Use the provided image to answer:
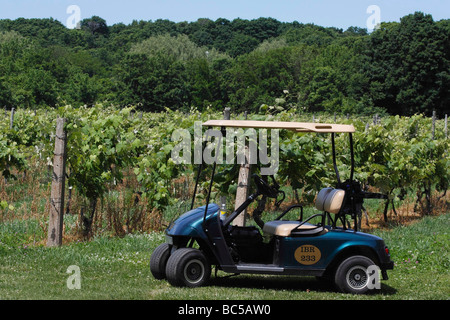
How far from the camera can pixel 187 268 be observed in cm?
661

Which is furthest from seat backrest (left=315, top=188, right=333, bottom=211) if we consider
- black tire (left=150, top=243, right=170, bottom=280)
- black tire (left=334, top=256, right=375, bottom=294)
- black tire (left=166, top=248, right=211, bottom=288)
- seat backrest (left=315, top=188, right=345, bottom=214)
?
black tire (left=150, top=243, right=170, bottom=280)

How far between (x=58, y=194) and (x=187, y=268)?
134 inches

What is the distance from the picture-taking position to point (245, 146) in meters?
9.74

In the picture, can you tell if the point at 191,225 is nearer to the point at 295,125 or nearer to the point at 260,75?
the point at 295,125

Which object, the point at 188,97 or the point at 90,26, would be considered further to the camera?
the point at 90,26

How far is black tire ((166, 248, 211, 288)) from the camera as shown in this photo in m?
6.53

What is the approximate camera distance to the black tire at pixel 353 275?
21.7 ft

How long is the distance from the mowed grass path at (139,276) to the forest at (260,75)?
79.2ft

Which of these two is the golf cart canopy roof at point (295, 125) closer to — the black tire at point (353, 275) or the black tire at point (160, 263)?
the black tire at point (353, 275)

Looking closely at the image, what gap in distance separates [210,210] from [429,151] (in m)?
8.86

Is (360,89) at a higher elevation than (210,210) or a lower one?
higher

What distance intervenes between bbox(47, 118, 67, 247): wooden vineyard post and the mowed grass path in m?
0.30
